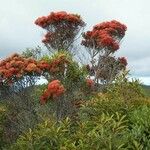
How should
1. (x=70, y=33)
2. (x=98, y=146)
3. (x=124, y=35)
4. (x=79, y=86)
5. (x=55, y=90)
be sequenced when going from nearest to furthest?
(x=98, y=146) < (x=55, y=90) < (x=79, y=86) < (x=70, y=33) < (x=124, y=35)

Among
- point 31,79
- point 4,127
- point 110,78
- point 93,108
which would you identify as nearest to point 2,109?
point 4,127

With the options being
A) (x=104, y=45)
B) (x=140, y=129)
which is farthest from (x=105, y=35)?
(x=140, y=129)

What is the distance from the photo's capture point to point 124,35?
3775 centimetres

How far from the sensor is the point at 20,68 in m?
27.6

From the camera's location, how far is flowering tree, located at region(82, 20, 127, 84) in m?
36.2

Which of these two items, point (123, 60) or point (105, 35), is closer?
point (105, 35)

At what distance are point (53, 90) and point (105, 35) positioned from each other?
10.2m

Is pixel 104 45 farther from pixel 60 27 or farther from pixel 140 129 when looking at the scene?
pixel 140 129

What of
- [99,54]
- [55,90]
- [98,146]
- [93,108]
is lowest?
[98,146]

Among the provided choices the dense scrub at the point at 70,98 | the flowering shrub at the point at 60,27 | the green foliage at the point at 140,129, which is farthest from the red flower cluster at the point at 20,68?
the green foliage at the point at 140,129

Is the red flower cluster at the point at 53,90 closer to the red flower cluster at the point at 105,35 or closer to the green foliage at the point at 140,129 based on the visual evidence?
the red flower cluster at the point at 105,35

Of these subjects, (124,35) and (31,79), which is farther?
(124,35)

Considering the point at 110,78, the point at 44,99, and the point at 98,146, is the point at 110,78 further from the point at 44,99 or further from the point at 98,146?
the point at 98,146

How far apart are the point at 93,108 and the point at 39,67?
10.7 metres
